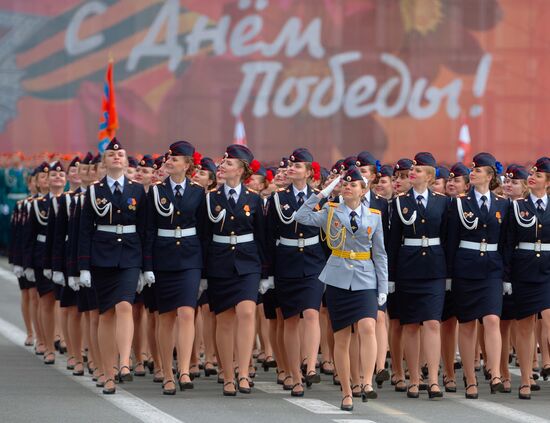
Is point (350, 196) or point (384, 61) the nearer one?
point (350, 196)

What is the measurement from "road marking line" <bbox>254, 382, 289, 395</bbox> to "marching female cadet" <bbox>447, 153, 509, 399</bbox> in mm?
1450

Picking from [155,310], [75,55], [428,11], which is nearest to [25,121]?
[75,55]

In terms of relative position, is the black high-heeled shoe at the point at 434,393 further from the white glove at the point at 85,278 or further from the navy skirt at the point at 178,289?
the white glove at the point at 85,278

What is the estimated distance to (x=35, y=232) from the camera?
15.9 meters

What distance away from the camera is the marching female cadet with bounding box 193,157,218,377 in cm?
1440

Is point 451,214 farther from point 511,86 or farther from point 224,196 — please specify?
point 511,86

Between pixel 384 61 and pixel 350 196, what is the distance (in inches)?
1334

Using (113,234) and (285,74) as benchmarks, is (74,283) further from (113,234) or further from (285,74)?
(285,74)

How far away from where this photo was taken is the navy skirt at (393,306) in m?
13.5

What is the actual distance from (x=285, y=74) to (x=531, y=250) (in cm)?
3202

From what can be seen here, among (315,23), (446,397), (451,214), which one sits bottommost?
(446,397)

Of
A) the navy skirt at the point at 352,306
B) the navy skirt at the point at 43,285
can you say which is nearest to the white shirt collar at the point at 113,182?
the navy skirt at the point at 352,306

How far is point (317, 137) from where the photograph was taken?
44875mm

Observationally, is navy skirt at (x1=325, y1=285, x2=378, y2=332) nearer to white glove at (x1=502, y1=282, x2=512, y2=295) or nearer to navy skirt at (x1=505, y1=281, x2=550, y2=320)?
white glove at (x1=502, y1=282, x2=512, y2=295)
